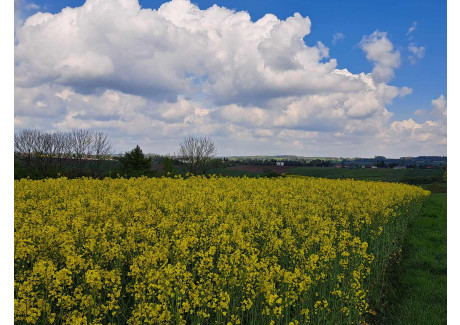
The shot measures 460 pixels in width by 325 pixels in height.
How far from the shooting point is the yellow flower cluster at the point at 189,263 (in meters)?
4.42

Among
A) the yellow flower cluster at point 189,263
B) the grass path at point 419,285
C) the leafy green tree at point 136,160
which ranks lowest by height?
the grass path at point 419,285

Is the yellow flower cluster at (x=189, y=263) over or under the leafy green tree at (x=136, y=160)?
under

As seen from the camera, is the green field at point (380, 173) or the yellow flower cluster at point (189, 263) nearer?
the yellow flower cluster at point (189, 263)

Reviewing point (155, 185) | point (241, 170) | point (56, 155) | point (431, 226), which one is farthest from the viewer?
point (241, 170)

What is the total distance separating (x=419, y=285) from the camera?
8.44 m

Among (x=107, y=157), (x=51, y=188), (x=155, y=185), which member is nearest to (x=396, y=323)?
(x=155, y=185)

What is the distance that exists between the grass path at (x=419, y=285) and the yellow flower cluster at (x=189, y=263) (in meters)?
0.63

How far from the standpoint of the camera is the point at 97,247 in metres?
6.00

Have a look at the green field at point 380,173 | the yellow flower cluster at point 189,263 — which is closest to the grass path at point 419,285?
Answer: the yellow flower cluster at point 189,263

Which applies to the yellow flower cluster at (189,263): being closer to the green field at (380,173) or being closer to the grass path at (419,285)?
the grass path at (419,285)

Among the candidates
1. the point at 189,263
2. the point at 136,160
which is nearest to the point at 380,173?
the point at 136,160

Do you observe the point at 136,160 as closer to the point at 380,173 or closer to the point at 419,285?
the point at 419,285
